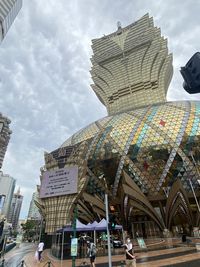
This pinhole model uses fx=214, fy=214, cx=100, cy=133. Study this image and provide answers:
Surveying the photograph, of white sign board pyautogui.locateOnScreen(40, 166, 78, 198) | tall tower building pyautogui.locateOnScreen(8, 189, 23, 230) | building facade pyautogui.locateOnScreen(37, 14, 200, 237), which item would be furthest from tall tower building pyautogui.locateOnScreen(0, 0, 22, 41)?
tall tower building pyautogui.locateOnScreen(8, 189, 23, 230)

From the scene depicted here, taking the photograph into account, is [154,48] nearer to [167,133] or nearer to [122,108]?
A: [122,108]

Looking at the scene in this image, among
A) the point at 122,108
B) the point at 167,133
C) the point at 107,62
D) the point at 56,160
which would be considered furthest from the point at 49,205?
the point at 107,62

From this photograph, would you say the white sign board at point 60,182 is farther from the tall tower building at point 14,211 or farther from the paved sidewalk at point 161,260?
the tall tower building at point 14,211

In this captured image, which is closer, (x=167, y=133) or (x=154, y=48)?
(x=167, y=133)

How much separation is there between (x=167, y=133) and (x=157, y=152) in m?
4.78

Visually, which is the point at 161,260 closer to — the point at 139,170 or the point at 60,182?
the point at 60,182

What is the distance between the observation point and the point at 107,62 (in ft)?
245

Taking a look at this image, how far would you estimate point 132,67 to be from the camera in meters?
69.5

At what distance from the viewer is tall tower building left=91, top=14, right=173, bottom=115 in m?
66.4

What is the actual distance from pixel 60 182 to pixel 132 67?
46737 millimetres

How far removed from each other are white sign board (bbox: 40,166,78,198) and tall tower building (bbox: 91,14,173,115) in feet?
114

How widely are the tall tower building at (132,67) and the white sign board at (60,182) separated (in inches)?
1368

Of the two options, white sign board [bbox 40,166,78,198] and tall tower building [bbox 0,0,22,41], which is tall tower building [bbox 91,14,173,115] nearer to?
tall tower building [bbox 0,0,22,41]

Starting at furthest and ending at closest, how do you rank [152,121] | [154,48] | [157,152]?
[154,48], [152,121], [157,152]
